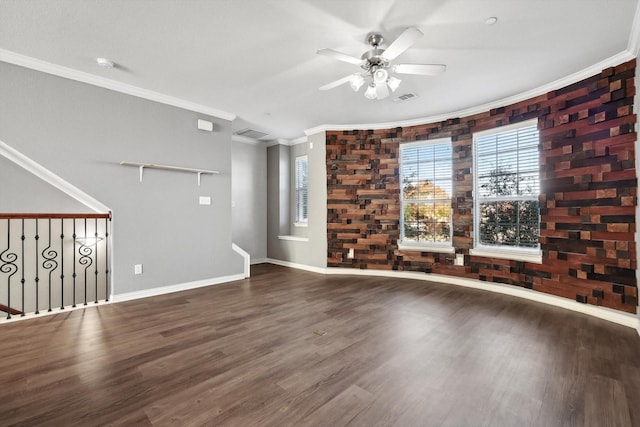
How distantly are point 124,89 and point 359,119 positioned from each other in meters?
3.48

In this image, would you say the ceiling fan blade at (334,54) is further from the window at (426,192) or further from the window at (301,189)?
the window at (301,189)

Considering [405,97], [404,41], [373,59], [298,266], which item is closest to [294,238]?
[298,266]

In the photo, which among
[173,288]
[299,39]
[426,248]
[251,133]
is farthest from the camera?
[251,133]

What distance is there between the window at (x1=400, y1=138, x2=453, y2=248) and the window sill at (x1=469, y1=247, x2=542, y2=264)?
1.58 feet

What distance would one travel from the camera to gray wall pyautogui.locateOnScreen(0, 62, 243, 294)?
10.3 ft

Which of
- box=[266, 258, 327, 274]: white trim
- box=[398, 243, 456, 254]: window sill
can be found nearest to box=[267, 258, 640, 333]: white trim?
box=[266, 258, 327, 274]: white trim

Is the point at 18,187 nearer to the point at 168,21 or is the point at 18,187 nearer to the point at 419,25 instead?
the point at 168,21

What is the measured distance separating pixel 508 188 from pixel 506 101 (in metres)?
1.24

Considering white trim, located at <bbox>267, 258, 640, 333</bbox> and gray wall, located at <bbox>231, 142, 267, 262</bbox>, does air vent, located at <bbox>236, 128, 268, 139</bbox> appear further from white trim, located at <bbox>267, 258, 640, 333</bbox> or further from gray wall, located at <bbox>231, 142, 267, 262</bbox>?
white trim, located at <bbox>267, 258, 640, 333</bbox>

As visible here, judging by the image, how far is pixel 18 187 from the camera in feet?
13.9

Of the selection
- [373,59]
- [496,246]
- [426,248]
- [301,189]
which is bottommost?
[426,248]

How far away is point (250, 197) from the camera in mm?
6383

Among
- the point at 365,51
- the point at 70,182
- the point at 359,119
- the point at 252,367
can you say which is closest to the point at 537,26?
the point at 365,51

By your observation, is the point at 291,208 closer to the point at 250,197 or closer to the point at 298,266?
the point at 250,197
